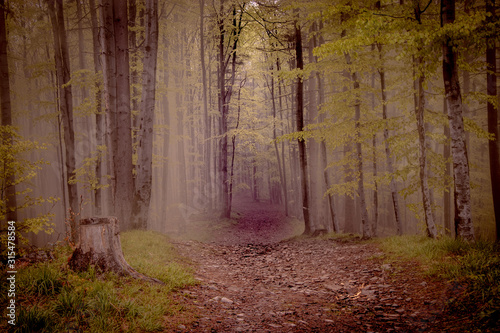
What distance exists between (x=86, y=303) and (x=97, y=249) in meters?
1.36

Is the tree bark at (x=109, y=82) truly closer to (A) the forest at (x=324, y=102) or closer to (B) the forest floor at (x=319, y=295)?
(A) the forest at (x=324, y=102)

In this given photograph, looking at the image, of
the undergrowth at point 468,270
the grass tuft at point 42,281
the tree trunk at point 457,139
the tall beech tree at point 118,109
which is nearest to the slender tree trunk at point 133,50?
the tall beech tree at point 118,109

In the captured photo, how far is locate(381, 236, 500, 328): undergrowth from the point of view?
10.4ft

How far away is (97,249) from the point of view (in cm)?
456

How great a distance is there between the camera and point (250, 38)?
1788 centimetres

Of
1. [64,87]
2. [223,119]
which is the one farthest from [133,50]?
[223,119]

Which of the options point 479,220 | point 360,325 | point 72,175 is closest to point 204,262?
point 360,325

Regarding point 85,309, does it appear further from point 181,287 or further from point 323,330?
point 323,330

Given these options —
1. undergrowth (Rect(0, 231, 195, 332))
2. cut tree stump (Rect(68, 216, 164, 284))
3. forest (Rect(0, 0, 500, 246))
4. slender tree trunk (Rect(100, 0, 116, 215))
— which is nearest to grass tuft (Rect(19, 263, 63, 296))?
undergrowth (Rect(0, 231, 195, 332))

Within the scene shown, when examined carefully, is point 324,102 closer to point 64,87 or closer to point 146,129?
point 146,129

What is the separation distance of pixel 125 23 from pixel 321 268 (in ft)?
35.9

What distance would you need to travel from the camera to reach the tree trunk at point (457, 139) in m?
5.89

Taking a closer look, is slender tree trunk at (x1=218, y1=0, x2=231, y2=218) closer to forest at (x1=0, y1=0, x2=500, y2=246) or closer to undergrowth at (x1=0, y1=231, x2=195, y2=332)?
forest at (x1=0, y1=0, x2=500, y2=246)

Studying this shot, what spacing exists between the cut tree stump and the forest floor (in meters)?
1.37
